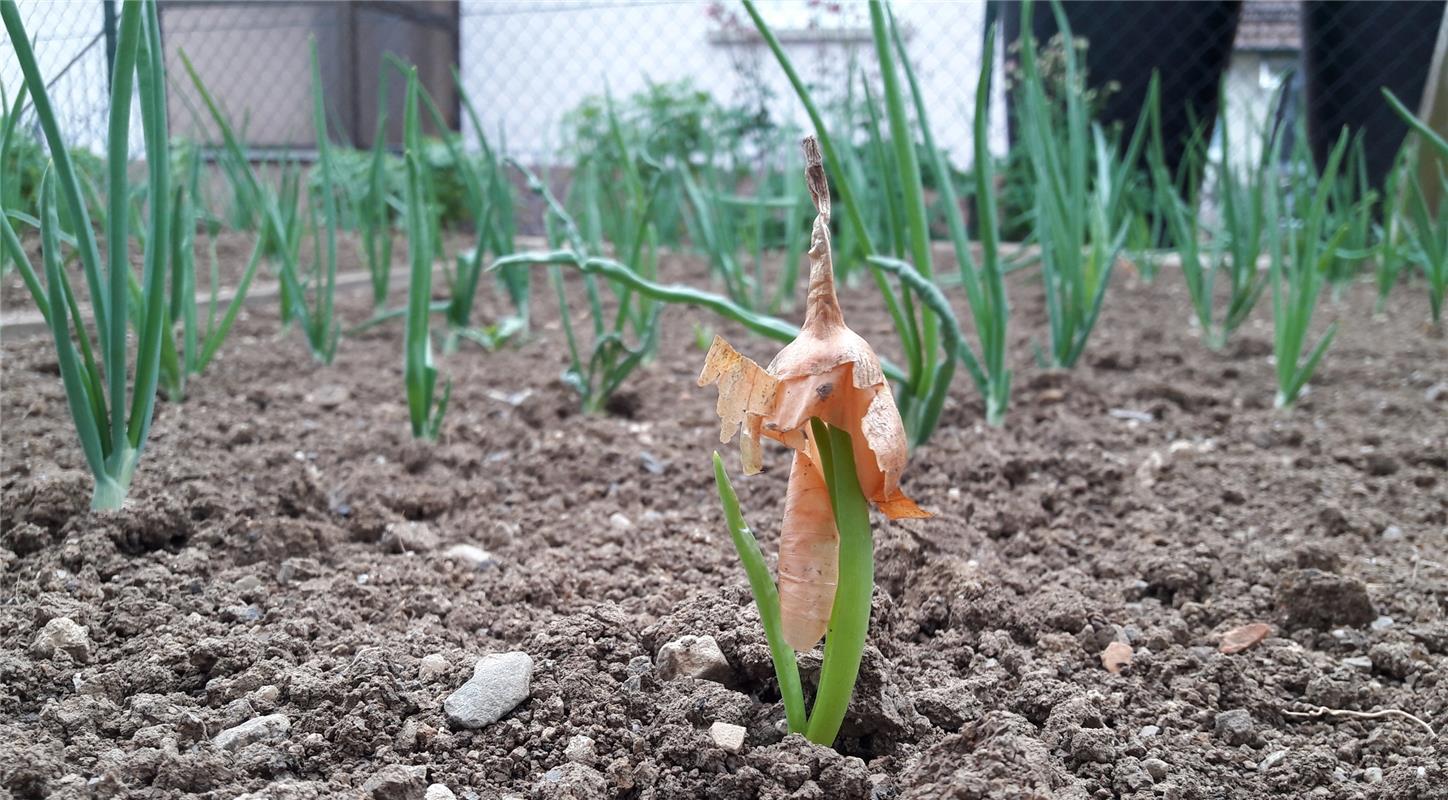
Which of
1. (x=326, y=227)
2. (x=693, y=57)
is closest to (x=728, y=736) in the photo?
(x=326, y=227)

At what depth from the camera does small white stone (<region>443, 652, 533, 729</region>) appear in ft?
2.06

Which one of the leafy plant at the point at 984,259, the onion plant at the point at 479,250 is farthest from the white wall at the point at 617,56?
the leafy plant at the point at 984,259

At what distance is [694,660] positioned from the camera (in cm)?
66

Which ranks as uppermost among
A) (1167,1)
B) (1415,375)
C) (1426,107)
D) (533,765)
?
(1167,1)

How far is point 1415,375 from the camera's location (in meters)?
1.65

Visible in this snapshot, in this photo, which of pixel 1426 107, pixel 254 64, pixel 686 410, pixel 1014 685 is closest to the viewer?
pixel 1014 685

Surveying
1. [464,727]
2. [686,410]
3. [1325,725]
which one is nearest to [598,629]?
[464,727]

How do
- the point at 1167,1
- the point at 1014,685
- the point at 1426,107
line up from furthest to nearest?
the point at 1167,1, the point at 1426,107, the point at 1014,685

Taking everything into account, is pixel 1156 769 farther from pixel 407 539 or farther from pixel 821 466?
pixel 407 539

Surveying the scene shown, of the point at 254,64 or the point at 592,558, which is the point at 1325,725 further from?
the point at 254,64

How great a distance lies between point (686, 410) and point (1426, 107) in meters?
3.25

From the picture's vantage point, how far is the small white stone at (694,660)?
2.16 ft

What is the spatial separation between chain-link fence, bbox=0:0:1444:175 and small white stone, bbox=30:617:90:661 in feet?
1.56

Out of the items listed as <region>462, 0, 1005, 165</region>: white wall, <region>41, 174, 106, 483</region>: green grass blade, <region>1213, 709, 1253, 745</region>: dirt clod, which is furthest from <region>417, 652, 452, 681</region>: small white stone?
<region>462, 0, 1005, 165</region>: white wall
